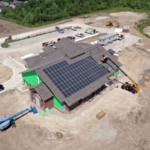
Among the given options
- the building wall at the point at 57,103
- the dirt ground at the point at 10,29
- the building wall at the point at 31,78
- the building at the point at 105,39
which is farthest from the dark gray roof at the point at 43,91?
the dirt ground at the point at 10,29

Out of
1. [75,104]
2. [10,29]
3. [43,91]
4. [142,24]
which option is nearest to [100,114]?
[75,104]

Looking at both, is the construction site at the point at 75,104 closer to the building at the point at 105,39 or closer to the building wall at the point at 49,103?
the building wall at the point at 49,103

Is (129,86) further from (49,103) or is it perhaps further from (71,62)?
(49,103)

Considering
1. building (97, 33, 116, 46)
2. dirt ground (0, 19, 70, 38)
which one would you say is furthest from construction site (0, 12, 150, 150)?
dirt ground (0, 19, 70, 38)

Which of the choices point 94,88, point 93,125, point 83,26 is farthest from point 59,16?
point 93,125

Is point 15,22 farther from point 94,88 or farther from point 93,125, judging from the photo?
point 93,125

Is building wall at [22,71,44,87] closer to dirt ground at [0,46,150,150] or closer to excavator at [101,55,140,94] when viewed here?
dirt ground at [0,46,150,150]

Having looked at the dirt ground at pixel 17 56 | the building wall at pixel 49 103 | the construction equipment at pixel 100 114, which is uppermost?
the building wall at pixel 49 103
